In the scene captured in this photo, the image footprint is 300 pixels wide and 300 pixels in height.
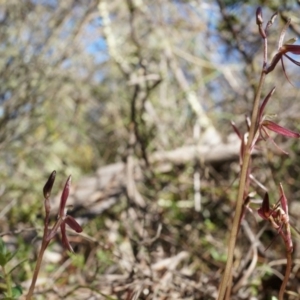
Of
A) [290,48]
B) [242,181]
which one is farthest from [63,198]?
[290,48]

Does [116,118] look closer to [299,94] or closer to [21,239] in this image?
[299,94]

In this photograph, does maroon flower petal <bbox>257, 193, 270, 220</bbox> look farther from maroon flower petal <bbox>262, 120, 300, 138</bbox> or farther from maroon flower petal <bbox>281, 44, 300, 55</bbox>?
maroon flower petal <bbox>281, 44, 300, 55</bbox>

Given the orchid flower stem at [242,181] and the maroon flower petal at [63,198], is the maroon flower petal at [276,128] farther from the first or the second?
the maroon flower petal at [63,198]

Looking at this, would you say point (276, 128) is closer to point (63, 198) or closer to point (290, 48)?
point (290, 48)

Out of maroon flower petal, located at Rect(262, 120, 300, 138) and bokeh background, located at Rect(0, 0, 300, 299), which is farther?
bokeh background, located at Rect(0, 0, 300, 299)

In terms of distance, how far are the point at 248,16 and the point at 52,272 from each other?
53.7 inches

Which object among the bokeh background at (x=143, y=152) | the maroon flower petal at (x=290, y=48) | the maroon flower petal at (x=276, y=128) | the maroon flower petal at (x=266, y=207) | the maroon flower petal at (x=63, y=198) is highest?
the maroon flower petal at (x=290, y=48)

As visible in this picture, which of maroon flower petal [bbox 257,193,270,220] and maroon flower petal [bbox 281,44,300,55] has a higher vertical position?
maroon flower petal [bbox 281,44,300,55]

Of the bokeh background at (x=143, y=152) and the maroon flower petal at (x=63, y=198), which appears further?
the bokeh background at (x=143, y=152)

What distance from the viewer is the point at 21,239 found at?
169 cm

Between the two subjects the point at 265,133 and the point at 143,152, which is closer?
the point at 265,133

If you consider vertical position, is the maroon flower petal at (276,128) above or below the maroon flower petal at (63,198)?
above

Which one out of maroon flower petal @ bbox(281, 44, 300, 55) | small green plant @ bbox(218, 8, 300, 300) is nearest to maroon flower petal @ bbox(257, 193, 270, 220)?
small green plant @ bbox(218, 8, 300, 300)

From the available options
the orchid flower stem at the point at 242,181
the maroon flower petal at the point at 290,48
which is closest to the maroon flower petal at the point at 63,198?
the orchid flower stem at the point at 242,181
